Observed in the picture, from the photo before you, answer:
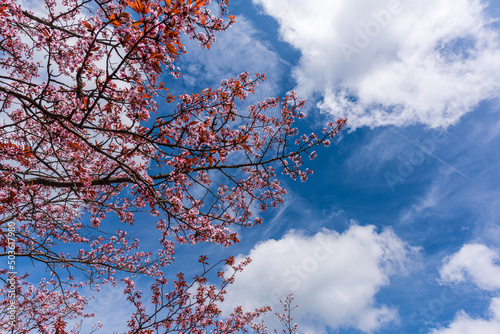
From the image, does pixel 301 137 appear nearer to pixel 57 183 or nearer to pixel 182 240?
pixel 182 240

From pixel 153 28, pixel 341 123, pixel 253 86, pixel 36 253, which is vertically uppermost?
pixel 253 86

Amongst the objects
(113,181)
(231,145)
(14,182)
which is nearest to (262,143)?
(231,145)

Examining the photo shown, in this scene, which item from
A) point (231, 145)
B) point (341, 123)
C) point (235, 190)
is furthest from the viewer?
point (235, 190)

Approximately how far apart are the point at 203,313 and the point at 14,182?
6932 mm

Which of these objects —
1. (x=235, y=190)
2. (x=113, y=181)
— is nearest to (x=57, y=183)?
(x=113, y=181)

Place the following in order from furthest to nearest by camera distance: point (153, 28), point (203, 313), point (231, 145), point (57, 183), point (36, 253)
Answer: point (203, 313) < point (36, 253) < point (57, 183) < point (231, 145) < point (153, 28)

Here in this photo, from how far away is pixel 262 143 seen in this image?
24.4 feet

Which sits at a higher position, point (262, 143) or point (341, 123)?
point (262, 143)

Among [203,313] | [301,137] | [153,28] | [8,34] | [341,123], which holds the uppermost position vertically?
[8,34]

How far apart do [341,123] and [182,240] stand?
4768 millimetres

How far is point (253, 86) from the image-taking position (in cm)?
553

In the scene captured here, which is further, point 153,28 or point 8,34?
point 8,34

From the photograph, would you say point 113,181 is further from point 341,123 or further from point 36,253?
point 341,123

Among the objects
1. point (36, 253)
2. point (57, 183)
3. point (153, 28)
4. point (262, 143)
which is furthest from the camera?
point (262, 143)
